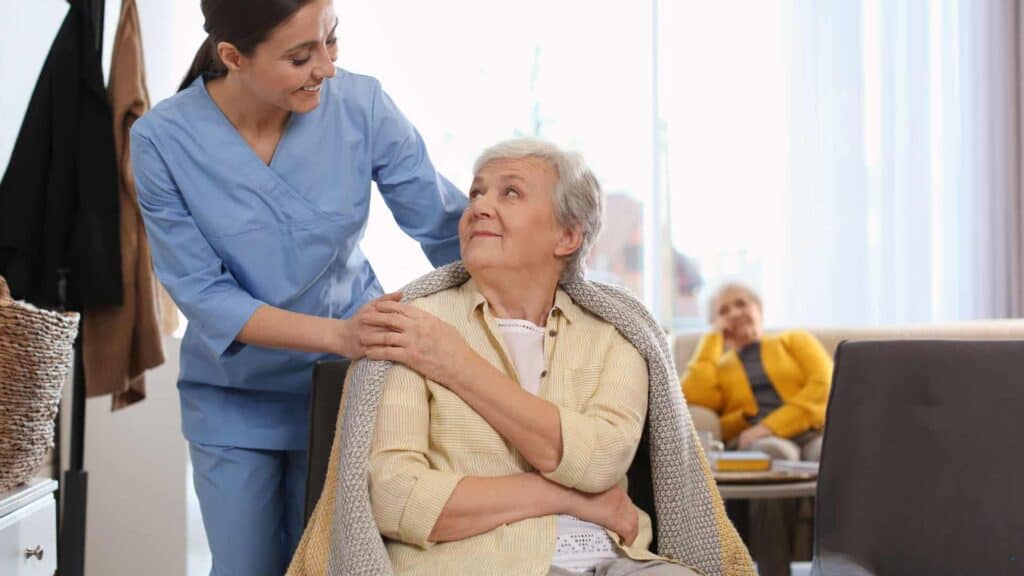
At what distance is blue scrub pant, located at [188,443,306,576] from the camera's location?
70.1 inches

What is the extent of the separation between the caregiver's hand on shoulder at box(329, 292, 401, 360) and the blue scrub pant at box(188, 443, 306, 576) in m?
0.27

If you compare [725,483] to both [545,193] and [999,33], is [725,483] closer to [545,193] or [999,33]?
[545,193]

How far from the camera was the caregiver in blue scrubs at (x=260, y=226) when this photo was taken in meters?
1.70

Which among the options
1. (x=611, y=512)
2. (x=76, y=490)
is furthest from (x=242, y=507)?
(x=76, y=490)

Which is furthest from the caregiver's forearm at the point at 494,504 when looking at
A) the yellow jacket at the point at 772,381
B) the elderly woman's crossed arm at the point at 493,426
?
the yellow jacket at the point at 772,381

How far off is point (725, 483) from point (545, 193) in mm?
1747

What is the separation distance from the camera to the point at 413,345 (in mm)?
1624

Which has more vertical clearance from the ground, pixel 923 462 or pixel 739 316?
pixel 739 316

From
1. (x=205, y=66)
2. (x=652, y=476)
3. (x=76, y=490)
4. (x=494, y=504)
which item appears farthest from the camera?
(x=76, y=490)

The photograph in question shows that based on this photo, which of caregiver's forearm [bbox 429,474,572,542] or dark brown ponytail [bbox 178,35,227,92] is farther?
dark brown ponytail [bbox 178,35,227,92]

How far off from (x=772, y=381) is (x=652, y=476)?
2929 millimetres

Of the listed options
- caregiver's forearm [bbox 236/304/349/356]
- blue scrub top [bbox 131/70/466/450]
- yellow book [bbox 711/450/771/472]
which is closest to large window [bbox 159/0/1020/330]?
yellow book [bbox 711/450/771/472]

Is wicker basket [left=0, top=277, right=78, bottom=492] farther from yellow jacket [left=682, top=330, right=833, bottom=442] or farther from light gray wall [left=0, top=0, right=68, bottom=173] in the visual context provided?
yellow jacket [left=682, top=330, right=833, bottom=442]

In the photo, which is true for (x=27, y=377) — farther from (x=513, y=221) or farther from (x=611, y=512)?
(x=611, y=512)
